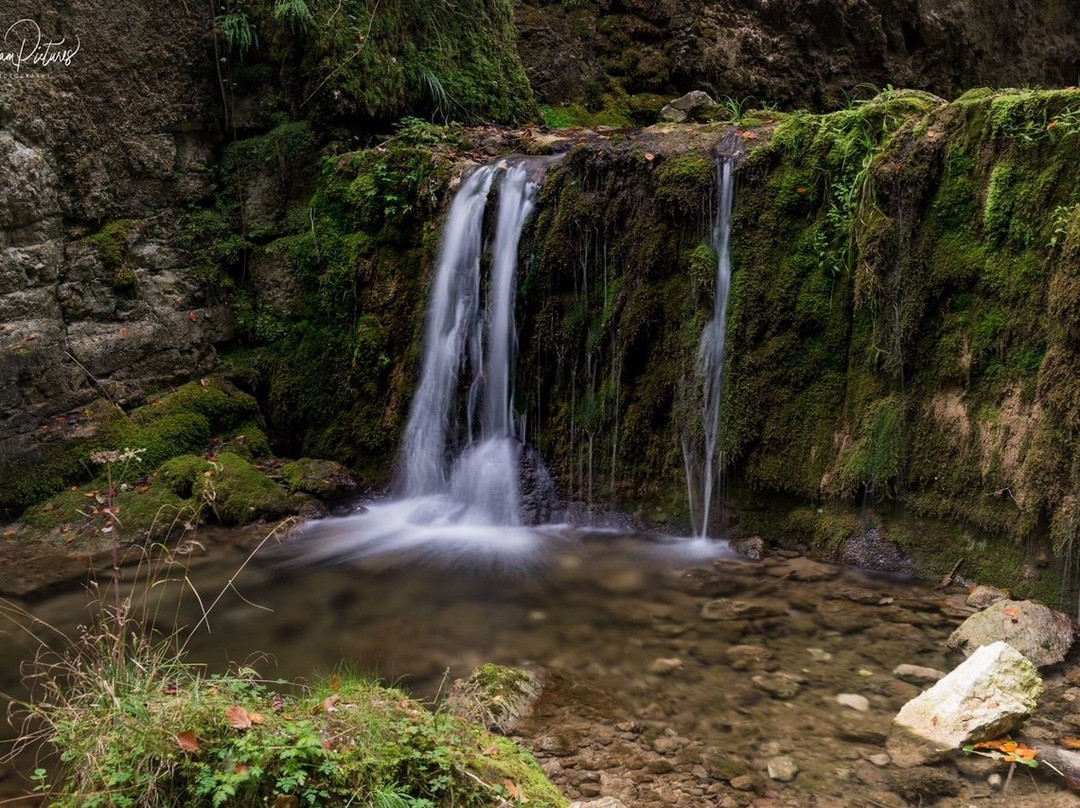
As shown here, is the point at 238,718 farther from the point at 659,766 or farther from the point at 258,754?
the point at 659,766

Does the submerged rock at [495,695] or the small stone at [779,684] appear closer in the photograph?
the submerged rock at [495,695]

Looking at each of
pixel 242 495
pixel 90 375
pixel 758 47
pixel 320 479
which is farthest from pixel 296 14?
pixel 758 47

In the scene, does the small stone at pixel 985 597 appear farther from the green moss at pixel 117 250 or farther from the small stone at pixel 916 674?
the green moss at pixel 117 250

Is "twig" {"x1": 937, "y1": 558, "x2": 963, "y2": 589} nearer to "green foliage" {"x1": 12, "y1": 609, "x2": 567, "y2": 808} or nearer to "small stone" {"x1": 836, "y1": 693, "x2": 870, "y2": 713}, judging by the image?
"small stone" {"x1": 836, "y1": 693, "x2": 870, "y2": 713}

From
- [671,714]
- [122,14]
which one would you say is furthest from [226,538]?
[122,14]

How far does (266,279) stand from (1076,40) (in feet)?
47.1

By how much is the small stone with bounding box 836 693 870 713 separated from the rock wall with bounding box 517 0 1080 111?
9237mm

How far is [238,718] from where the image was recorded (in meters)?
2.27

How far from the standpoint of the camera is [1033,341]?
475 centimetres

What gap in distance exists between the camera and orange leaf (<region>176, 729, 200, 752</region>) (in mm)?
2162

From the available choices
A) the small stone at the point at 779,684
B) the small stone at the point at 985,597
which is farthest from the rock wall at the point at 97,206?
the small stone at the point at 985,597

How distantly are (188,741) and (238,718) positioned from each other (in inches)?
5.5

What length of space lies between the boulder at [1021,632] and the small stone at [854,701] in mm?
746

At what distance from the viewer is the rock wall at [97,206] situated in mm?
6805
